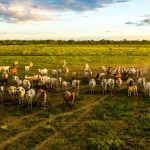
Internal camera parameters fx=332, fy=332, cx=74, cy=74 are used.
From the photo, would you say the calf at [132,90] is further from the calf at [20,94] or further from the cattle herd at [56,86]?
the calf at [20,94]

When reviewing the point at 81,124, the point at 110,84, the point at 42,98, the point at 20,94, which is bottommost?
the point at 81,124

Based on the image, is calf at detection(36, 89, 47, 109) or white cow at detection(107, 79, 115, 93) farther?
white cow at detection(107, 79, 115, 93)

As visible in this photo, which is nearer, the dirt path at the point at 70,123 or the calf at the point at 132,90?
the dirt path at the point at 70,123

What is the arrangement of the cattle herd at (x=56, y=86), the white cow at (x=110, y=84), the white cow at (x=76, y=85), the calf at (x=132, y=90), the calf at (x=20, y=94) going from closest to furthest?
the cattle herd at (x=56, y=86) → the calf at (x=20, y=94) → the calf at (x=132, y=90) → the white cow at (x=110, y=84) → the white cow at (x=76, y=85)

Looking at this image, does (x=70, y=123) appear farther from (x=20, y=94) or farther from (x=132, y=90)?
(x=132, y=90)

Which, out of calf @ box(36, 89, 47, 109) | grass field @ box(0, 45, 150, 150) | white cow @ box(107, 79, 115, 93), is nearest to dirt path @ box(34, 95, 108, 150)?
grass field @ box(0, 45, 150, 150)

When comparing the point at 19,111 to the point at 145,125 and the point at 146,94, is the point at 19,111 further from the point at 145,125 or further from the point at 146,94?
the point at 146,94

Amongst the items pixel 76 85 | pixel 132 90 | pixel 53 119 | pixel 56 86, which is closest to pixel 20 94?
pixel 53 119

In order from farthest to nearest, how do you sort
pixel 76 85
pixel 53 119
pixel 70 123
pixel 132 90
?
1. pixel 76 85
2. pixel 132 90
3. pixel 53 119
4. pixel 70 123

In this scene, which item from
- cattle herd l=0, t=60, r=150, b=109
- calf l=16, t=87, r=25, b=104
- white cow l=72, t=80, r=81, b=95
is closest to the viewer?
cattle herd l=0, t=60, r=150, b=109

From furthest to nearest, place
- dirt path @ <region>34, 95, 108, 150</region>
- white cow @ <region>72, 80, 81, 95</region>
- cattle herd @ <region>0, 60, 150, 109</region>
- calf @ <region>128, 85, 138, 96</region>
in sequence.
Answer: white cow @ <region>72, 80, 81, 95</region>, calf @ <region>128, 85, 138, 96</region>, cattle herd @ <region>0, 60, 150, 109</region>, dirt path @ <region>34, 95, 108, 150</region>

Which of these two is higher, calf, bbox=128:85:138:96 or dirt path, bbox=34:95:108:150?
calf, bbox=128:85:138:96

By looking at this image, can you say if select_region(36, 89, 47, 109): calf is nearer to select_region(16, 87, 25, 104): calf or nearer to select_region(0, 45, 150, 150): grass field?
select_region(0, 45, 150, 150): grass field

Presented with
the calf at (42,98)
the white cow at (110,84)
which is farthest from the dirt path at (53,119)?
the calf at (42,98)
